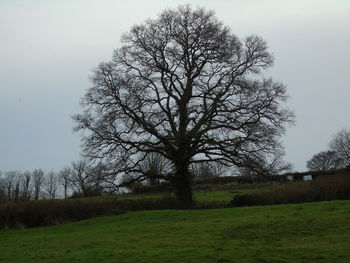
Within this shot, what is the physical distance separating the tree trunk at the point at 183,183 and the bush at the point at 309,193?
5766 mm

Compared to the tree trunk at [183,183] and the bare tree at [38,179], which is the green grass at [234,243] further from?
the bare tree at [38,179]

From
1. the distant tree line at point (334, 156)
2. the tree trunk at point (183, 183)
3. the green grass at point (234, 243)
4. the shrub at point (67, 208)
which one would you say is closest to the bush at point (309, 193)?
the shrub at point (67, 208)

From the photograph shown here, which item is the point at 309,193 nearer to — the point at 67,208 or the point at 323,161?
the point at 67,208

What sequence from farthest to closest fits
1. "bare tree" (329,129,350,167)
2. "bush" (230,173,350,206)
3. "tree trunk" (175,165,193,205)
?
1. "bare tree" (329,129,350,167)
2. "tree trunk" (175,165,193,205)
3. "bush" (230,173,350,206)

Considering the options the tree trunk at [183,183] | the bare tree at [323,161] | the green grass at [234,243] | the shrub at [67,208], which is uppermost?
the bare tree at [323,161]

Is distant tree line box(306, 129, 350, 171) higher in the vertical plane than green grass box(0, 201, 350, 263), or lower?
higher

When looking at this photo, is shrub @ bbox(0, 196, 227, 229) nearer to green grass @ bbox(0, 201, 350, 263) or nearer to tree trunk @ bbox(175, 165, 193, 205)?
tree trunk @ bbox(175, 165, 193, 205)

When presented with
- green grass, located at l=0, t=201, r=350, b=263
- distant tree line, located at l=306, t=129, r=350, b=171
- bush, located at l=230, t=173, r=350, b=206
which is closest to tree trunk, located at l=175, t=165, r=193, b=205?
bush, located at l=230, t=173, r=350, b=206

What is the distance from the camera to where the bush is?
30.1m

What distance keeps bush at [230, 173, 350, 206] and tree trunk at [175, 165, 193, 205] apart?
5.77 m

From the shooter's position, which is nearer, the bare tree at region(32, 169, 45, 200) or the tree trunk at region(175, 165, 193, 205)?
the tree trunk at region(175, 165, 193, 205)

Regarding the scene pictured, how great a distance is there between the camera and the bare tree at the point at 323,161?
4288 inches

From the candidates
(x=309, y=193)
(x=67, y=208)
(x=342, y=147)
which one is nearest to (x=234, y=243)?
(x=309, y=193)

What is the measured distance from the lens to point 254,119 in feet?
121
